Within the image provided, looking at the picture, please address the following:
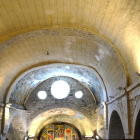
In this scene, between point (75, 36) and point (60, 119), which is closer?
point (75, 36)

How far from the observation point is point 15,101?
1567cm

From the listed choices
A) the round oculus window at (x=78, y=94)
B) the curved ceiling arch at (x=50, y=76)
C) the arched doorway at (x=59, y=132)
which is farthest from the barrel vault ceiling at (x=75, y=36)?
the arched doorway at (x=59, y=132)

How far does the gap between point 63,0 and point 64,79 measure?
1084 centimetres

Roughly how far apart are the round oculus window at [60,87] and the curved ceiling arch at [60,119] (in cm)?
112

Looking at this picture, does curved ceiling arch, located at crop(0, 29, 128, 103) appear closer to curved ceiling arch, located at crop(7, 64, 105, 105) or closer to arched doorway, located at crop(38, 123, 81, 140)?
curved ceiling arch, located at crop(7, 64, 105, 105)

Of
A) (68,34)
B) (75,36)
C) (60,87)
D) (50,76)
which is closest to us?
(68,34)

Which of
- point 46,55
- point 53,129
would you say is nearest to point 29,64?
point 46,55

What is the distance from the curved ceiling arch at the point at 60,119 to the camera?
1834 cm

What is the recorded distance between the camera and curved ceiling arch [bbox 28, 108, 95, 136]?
1834 cm

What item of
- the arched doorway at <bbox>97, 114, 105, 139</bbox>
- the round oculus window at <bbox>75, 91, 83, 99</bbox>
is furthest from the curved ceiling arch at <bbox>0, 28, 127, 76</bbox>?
the round oculus window at <bbox>75, 91, 83, 99</bbox>

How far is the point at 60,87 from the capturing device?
18062 millimetres

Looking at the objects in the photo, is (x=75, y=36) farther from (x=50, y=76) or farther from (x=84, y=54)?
(x=50, y=76)

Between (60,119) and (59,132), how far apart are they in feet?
4.21

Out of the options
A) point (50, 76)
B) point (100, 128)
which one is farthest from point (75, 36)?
point (100, 128)
